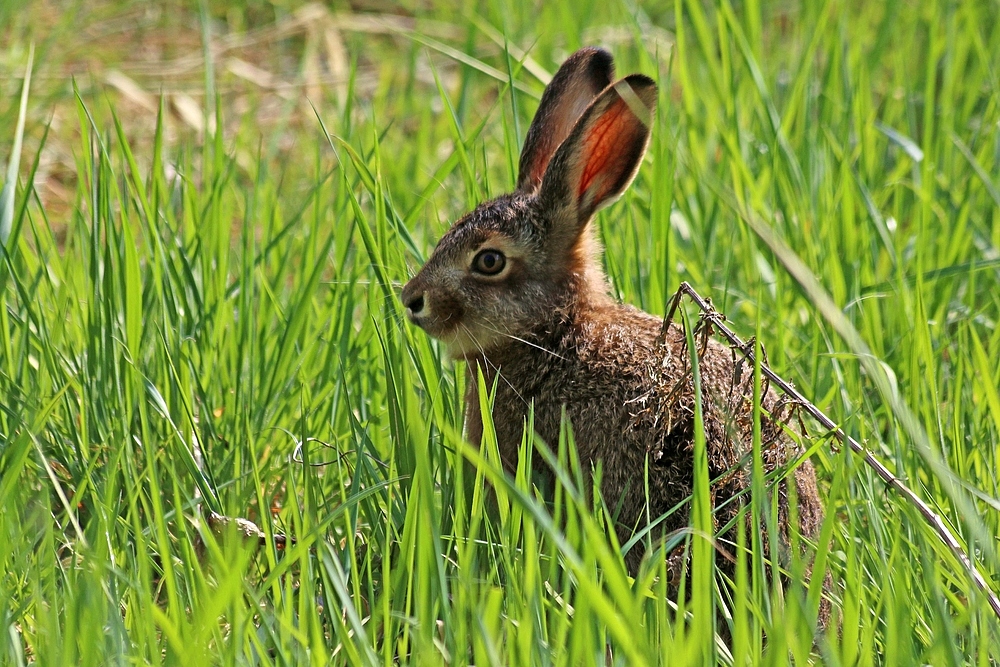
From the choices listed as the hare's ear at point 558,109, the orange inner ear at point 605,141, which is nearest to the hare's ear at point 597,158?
the orange inner ear at point 605,141

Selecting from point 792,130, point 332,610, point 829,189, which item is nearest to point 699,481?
point 332,610

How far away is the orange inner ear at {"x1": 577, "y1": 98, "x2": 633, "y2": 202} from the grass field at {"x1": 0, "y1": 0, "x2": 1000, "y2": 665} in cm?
29

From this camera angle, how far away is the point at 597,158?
3.49 metres

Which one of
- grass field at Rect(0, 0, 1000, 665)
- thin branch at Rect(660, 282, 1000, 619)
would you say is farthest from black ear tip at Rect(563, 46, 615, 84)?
thin branch at Rect(660, 282, 1000, 619)

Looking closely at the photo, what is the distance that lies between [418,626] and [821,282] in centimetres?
232

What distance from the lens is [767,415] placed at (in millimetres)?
3029

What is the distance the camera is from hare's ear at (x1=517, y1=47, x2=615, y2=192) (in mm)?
3852

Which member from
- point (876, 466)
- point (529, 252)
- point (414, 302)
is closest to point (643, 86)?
point (529, 252)

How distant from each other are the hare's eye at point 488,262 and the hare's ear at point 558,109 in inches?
15.3

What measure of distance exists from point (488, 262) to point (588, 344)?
0.43m

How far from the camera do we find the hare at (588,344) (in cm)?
302

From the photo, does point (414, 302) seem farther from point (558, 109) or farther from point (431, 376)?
point (558, 109)

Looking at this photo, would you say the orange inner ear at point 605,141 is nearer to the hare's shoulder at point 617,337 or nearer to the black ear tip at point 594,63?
the hare's shoulder at point 617,337

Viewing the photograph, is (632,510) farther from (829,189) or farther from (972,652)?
(829,189)
